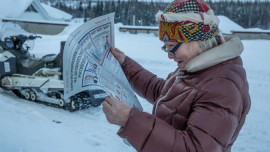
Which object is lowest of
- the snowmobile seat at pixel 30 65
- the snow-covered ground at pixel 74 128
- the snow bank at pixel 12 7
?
the snow-covered ground at pixel 74 128

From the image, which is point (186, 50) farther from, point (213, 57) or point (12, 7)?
point (12, 7)

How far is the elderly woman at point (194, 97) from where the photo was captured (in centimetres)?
112

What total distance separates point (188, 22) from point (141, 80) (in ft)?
2.27

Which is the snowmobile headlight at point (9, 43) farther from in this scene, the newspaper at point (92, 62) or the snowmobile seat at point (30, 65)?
the newspaper at point (92, 62)

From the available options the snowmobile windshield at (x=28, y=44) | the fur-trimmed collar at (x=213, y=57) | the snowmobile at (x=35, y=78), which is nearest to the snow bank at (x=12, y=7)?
the snowmobile windshield at (x=28, y=44)

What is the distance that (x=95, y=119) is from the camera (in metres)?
5.29

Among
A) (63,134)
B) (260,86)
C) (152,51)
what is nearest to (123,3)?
(152,51)

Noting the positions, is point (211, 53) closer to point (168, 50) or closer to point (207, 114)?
point (168, 50)

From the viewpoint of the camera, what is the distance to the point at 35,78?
6289mm

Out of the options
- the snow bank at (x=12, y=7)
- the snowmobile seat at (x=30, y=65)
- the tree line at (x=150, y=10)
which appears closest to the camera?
the snowmobile seat at (x=30, y=65)

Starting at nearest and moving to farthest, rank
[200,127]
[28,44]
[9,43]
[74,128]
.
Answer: [200,127]
[74,128]
[9,43]
[28,44]

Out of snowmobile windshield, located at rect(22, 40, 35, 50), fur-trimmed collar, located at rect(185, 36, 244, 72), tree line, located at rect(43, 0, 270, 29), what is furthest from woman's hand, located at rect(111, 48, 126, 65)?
tree line, located at rect(43, 0, 270, 29)

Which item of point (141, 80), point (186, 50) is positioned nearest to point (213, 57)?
point (186, 50)

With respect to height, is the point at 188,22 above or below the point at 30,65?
above
